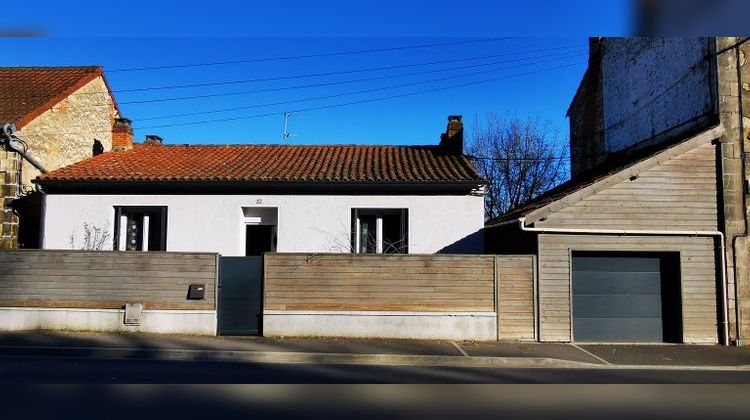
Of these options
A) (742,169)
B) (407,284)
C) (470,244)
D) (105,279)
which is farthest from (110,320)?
(742,169)

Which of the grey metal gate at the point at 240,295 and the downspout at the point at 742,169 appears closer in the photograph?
the downspout at the point at 742,169

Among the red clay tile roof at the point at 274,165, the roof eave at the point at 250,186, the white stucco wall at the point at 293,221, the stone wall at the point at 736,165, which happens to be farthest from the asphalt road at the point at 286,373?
the red clay tile roof at the point at 274,165

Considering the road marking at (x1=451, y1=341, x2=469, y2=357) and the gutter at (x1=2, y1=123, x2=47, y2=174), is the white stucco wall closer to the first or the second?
the gutter at (x1=2, y1=123, x2=47, y2=174)

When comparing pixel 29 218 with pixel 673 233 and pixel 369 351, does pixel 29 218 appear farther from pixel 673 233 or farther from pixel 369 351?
pixel 673 233

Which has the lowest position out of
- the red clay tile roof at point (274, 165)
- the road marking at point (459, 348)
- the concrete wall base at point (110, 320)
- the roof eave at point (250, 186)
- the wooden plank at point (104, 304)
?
the road marking at point (459, 348)

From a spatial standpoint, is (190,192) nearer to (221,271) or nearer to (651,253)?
(221,271)

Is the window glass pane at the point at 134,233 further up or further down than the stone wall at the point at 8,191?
further down

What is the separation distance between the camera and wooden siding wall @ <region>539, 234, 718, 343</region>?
1223 centimetres

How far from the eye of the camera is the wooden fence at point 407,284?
1225 cm

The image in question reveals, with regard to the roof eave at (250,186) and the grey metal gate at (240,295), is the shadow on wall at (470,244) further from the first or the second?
the grey metal gate at (240,295)

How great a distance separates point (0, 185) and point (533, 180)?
23269 millimetres

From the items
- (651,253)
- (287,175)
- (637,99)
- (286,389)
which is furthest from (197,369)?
(637,99)

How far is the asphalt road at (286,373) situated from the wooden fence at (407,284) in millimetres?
2603

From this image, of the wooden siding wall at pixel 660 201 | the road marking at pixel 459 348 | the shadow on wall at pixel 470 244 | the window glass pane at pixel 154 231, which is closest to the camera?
the road marking at pixel 459 348
